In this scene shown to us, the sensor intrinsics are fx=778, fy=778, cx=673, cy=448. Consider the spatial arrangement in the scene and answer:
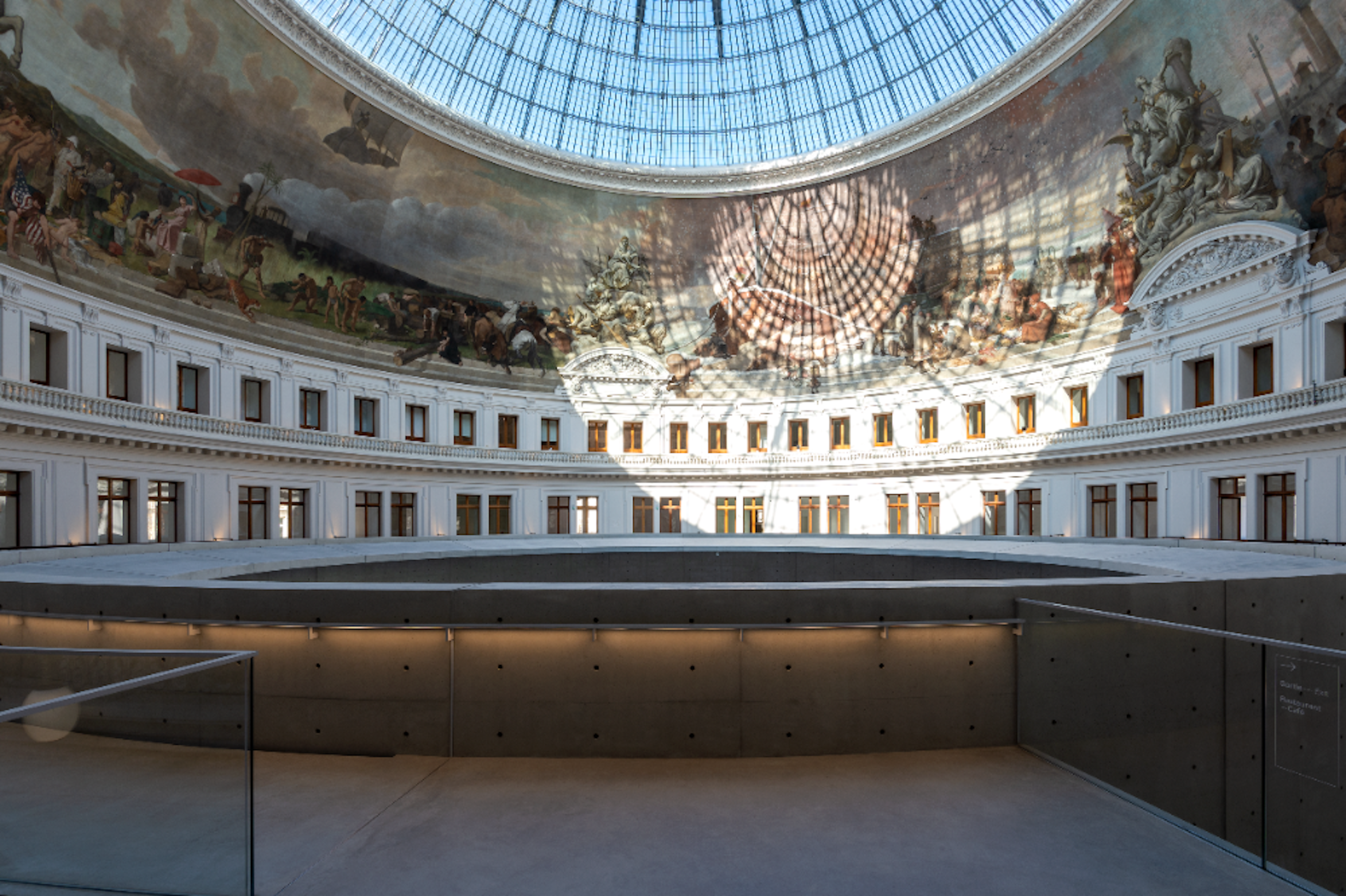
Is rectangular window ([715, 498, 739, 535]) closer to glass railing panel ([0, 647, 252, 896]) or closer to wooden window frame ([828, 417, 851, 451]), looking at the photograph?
wooden window frame ([828, 417, 851, 451])

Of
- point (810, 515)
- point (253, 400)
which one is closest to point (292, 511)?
point (253, 400)

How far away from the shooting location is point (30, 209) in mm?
24750

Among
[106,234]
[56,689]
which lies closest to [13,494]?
[106,234]

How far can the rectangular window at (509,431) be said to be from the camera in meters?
44.3

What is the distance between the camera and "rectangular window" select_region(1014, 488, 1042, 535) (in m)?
36.2

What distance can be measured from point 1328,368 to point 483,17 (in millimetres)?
42699

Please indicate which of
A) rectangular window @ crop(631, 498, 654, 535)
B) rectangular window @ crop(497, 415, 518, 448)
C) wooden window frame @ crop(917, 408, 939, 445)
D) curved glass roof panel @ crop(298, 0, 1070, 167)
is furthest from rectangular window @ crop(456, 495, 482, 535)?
wooden window frame @ crop(917, 408, 939, 445)

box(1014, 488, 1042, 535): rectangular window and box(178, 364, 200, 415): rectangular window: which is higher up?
box(178, 364, 200, 415): rectangular window

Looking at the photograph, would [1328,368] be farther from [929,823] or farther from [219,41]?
[219,41]

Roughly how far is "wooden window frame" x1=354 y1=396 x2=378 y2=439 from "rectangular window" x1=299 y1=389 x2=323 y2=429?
5.79 feet

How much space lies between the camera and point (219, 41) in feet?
101

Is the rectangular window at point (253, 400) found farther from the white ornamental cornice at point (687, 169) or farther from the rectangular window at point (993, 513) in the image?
the rectangular window at point (993, 513)

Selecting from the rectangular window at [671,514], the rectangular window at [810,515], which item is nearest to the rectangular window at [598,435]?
the rectangular window at [671,514]

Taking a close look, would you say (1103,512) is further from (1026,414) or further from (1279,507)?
(1279,507)
